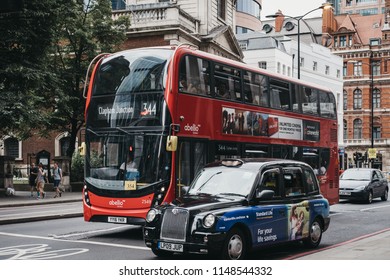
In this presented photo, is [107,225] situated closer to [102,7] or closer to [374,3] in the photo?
[102,7]

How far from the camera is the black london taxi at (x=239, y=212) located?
9.95 meters

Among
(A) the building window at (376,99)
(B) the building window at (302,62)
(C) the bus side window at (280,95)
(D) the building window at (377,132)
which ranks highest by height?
(B) the building window at (302,62)

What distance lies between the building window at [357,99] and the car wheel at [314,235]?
7583cm

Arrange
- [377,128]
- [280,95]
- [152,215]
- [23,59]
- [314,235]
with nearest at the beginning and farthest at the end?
[152,215] → [314,235] → [280,95] → [23,59] → [377,128]

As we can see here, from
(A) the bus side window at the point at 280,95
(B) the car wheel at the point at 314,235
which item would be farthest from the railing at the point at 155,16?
(B) the car wheel at the point at 314,235

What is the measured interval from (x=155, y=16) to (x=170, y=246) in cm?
3783

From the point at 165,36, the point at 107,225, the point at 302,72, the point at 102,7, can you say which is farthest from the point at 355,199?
the point at 302,72

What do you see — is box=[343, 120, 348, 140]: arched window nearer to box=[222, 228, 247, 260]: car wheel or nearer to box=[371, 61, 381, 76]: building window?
box=[371, 61, 381, 76]: building window

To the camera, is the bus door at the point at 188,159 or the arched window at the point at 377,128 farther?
the arched window at the point at 377,128

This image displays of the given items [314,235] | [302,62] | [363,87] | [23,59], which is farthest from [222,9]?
[314,235]

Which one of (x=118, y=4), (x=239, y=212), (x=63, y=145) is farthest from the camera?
(x=118, y=4)

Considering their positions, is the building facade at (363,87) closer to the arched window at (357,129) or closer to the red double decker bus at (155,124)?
the arched window at (357,129)

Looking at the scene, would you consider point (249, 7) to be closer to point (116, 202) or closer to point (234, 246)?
point (116, 202)

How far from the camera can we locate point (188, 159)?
1446 cm
